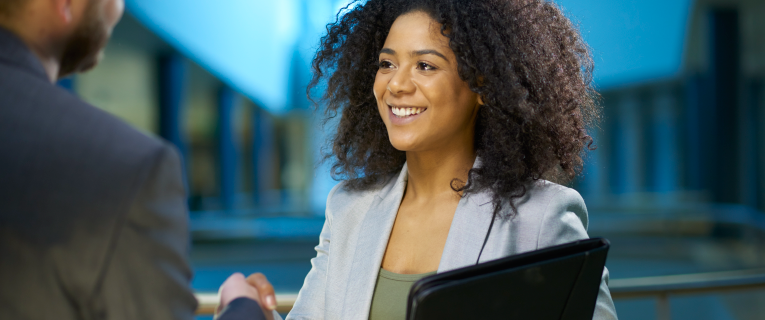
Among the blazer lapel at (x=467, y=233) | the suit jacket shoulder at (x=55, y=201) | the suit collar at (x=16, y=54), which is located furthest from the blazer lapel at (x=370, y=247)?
the suit collar at (x=16, y=54)

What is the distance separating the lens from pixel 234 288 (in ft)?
3.81

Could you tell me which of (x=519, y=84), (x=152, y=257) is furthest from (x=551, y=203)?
(x=152, y=257)

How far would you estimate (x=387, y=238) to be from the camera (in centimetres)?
180

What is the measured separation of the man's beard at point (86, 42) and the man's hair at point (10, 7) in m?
0.08

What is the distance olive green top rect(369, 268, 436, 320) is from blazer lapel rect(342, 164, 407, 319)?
0.03 metres

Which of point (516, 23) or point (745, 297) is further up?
point (516, 23)

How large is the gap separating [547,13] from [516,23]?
0.58ft

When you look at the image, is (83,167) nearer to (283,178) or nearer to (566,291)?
(566,291)

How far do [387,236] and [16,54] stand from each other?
3.91ft

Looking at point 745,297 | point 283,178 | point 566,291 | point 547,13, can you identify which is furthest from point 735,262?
point 283,178

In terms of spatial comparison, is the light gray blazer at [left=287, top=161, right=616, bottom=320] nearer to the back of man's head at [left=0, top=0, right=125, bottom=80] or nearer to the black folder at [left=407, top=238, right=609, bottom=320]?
the black folder at [left=407, top=238, right=609, bottom=320]

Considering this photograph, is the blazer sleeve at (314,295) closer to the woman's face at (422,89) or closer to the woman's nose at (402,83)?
the woman's face at (422,89)

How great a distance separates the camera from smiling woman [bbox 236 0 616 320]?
63.4 inches

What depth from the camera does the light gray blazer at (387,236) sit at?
154 centimetres
